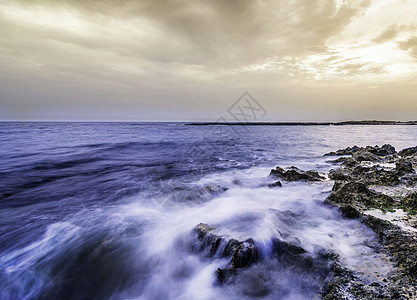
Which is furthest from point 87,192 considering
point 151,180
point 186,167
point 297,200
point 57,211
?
point 297,200

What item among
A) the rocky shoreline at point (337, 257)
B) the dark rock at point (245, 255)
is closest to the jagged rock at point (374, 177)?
the rocky shoreline at point (337, 257)

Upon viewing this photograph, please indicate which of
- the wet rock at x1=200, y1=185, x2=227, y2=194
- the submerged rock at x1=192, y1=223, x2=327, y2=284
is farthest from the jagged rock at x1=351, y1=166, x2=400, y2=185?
the submerged rock at x1=192, y1=223, x2=327, y2=284

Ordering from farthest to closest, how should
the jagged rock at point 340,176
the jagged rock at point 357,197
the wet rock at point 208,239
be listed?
the jagged rock at point 340,176, the jagged rock at point 357,197, the wet rock at point 208,239

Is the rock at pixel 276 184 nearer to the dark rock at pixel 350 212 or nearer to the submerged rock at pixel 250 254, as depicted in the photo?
the dark rock at pixel 350 212

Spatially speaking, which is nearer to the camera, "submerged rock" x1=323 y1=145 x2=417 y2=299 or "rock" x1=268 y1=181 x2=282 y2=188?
"submerged rock" x1=323 y1=145 x2=417 y2=299

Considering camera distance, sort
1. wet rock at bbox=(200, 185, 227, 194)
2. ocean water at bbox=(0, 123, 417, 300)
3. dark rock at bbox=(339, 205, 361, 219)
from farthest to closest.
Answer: wet rock at bbox=(200, 185, 227, 194) < dark rock at bbox=(339, 205, 361, 219) < ocean water at bbox=(0, 123, 417, 300)

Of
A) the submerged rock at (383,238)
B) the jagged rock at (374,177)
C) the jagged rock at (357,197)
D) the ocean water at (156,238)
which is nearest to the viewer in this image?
the submerged rock at (383,238)

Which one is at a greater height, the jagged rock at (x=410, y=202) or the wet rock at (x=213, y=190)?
the jagged rock at (x=410, y=202)

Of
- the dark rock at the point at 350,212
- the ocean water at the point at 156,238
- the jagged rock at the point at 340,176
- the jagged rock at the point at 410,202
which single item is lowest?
the ocean water at the point at 156,238

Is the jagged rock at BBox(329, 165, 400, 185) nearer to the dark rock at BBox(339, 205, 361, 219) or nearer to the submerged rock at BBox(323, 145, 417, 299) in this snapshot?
the submerged rock at BBox(323, 145, 417, 299)

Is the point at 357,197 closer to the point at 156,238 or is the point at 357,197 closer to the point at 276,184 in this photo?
the point at 276,184

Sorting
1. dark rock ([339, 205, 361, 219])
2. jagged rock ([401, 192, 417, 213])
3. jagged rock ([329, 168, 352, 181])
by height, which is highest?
jagged rock ([401, 192, 417, 213])

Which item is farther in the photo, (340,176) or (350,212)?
(340,176)

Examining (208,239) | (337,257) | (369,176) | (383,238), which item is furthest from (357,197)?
(208,239)
